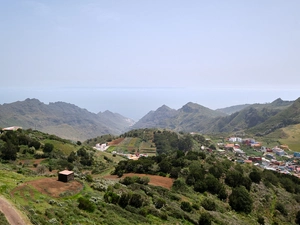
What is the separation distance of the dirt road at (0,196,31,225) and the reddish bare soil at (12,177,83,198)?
4.97 metres

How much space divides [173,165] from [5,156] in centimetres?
3269

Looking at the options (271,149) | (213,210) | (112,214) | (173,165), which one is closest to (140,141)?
(271,149)

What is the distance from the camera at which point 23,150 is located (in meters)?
52.0

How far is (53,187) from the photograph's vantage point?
24297 mm

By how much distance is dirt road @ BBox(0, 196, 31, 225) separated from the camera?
14.4m

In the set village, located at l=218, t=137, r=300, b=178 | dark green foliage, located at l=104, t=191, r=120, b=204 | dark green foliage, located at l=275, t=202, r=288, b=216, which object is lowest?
village, located at l=218, t=137, r=300, b=178

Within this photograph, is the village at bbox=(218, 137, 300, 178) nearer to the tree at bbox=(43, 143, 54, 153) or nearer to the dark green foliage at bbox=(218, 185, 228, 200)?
the dark green foliage at bbox=(218, 185, 228, 200)

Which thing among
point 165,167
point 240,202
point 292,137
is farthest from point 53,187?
point 292,137

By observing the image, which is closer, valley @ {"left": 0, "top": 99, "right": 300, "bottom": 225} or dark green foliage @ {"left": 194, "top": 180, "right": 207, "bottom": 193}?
valley @ {"left": 0, "top": 99, "right": 300, "bottom": 225}

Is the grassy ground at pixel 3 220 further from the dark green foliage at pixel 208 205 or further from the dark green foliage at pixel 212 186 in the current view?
the dark green foliage at pixel 212 186

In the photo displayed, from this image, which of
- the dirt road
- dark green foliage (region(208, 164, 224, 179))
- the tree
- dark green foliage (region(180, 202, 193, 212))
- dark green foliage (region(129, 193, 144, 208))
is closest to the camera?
the dirt road

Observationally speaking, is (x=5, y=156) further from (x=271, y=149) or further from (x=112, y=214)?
(x=271, y=149)

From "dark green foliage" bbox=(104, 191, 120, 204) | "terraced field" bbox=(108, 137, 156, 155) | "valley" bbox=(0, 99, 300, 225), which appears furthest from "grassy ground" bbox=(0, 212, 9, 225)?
"terraced field" bbox=(108, 137, 156, 155)

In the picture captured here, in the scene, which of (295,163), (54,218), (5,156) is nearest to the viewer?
(54,218)
